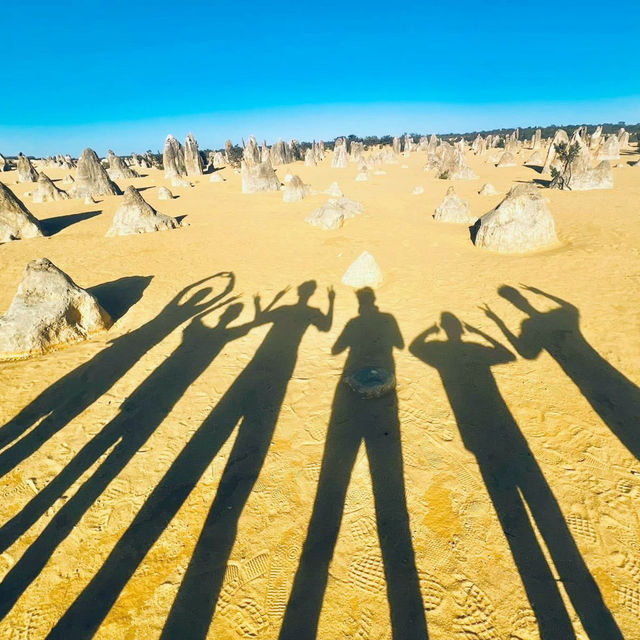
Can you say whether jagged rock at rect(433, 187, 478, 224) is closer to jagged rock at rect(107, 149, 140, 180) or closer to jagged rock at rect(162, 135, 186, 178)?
jagged rock at rect(162, 135, 186, 178)

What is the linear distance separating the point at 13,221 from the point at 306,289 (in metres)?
16.3

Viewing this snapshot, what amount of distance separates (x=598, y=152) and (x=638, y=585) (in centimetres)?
5180

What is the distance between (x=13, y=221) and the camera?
54.9ft

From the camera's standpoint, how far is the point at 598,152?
3975cm

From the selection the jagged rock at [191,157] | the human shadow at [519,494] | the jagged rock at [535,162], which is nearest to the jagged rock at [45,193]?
the jagged rock at [191,157]

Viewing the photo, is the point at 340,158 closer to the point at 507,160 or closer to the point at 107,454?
the point at 507,160

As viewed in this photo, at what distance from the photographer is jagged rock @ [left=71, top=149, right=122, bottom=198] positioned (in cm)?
2795

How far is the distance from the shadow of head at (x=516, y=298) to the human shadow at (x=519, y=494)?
210 centimetres

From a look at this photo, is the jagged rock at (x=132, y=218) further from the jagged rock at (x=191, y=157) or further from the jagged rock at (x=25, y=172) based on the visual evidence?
the jagged rock at (x=25, y=172)

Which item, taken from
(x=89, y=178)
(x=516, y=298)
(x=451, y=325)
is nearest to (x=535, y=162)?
(x=516, y=298)

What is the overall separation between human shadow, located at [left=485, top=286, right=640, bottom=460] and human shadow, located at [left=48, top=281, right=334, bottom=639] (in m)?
5.10

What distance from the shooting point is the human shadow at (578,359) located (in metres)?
5.17

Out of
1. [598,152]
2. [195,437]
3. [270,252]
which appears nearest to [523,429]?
[195,437]

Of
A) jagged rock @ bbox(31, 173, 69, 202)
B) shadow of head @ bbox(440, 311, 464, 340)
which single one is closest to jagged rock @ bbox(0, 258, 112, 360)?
shadow of head @ bbox(440, 311, 464, 340)
